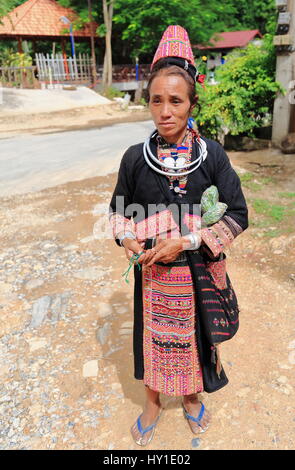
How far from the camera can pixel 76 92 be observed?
19.1m

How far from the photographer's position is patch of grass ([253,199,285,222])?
488cm

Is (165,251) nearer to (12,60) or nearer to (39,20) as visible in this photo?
(12,60)

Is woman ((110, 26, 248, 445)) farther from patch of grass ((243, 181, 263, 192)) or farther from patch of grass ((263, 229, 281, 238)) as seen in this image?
patch of grass ((243, 181, 263, 192))

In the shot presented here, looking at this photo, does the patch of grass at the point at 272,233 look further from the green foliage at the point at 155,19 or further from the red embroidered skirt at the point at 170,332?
the green foliage at the point at 155,19

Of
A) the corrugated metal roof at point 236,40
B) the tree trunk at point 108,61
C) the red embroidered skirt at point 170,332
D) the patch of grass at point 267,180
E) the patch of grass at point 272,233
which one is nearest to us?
the red embroidered skirt at point 170,332

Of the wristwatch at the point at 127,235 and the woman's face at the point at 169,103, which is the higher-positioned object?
the woman's face at the point at 169,103

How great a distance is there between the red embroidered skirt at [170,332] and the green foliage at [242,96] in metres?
6.20

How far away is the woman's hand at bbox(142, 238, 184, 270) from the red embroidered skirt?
0.14 m

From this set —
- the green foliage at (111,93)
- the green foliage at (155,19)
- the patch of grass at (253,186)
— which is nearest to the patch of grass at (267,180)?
the patch of grass at (253,186)

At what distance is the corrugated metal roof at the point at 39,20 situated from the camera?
20.5m

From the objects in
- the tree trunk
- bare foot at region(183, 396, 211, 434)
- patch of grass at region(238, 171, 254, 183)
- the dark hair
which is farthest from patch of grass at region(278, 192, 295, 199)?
the tree trunk

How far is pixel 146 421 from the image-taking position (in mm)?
2186

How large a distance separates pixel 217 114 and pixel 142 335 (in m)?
6.43

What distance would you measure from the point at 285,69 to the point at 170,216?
6680mm
